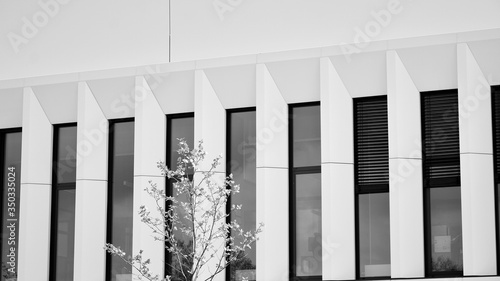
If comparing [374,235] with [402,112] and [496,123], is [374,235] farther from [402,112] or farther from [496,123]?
[496,123]

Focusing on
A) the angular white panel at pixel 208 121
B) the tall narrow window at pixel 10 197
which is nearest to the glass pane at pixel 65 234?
the tall narrow window at pixel 10 197

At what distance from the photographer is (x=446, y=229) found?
59.7 feet

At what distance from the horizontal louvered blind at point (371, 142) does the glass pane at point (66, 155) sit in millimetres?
6652

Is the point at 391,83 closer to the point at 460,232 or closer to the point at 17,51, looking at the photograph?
the point at 460,232

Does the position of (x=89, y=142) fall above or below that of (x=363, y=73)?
below

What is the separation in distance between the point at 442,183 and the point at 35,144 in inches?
361

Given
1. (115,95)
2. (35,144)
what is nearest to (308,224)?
(115,95)

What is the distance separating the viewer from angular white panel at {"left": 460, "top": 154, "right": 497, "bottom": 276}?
680 inches

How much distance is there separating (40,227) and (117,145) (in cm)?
250

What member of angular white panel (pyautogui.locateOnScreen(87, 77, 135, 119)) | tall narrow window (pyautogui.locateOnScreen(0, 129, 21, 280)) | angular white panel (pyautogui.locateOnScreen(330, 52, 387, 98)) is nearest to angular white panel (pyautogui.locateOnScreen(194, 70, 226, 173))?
angular white panel (pyautogui.locateOnScreen(87, 77, 135, 119))

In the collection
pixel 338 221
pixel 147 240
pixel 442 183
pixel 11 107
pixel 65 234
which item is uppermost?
pixel 11 107

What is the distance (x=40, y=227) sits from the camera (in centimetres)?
2131

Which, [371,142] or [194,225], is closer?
[194,225]

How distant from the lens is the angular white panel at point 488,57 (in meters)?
17.8
